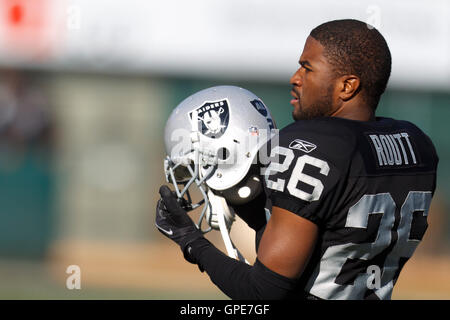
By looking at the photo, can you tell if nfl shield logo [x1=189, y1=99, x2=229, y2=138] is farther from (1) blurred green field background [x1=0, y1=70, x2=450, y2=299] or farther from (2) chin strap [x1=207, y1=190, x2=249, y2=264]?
(1) blurred green field background [x1=0, y1=70, x2=450, y2=299]

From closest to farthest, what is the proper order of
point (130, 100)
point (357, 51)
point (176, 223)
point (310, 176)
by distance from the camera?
1. point (310, 176)
2. point (357, 51)
3. point (176, 223)
4. point (130, 100)

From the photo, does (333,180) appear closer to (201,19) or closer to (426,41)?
(201,19)

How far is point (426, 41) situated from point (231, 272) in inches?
353

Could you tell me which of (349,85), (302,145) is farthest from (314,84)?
(302,145)

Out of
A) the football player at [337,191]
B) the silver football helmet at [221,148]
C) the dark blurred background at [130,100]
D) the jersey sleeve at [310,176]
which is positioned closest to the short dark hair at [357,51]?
the football player at [337,191]

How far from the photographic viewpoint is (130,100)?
10.8 metres

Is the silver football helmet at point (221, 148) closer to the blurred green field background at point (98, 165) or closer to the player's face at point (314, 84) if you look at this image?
the player's face at point (314, 84)

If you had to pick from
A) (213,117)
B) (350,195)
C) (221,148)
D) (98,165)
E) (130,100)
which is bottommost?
(98,165)

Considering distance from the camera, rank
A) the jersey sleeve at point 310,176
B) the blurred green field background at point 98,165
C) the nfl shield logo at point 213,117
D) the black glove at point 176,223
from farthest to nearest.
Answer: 1. the blurred green field background at point 98,165
2. the nfl shield logo at point 213,117
3. the black glove at point 176,223
4. the jersey sleeve at point 310,176

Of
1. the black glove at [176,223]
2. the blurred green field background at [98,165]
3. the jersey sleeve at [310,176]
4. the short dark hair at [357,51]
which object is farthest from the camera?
the blurred green field background at [98,165]

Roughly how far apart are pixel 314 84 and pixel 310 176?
35 cm

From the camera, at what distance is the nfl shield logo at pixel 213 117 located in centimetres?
249

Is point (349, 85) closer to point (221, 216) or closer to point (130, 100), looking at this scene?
point (221, 216)

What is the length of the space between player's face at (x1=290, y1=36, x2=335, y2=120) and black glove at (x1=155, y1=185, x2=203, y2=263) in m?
0.53
